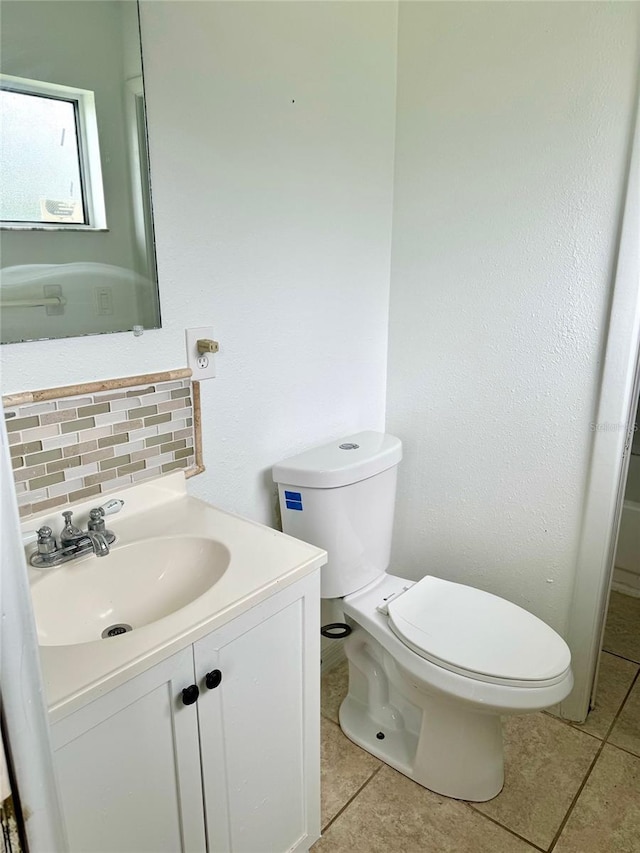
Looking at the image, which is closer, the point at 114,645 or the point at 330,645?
the point at 114,645

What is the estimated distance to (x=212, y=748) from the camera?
3.35 feet

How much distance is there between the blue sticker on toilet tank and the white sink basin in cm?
41

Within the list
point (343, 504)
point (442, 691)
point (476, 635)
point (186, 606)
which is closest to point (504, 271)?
point (343, 504)

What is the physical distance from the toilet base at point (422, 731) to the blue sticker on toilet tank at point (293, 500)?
42 cm

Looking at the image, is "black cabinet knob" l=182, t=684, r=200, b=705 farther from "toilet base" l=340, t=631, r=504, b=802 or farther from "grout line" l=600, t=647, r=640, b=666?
"grout line" l=600, t=647, r=640, b=666

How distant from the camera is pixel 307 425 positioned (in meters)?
1.73

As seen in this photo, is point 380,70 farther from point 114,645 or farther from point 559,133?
point 114,645

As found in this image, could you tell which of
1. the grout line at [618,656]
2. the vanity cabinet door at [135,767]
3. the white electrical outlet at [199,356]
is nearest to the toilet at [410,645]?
the white electrical outlet at [199,356]

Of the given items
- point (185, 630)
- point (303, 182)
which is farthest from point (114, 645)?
point (303, 182)

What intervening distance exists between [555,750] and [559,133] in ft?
5.53

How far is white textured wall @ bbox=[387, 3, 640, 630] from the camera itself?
148cm

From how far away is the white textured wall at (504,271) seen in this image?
1.48 m

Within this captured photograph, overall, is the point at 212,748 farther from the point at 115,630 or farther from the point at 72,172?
the point at 72,172

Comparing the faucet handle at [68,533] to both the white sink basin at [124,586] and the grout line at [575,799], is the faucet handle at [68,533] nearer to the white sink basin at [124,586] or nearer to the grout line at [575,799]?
the white sink basin at [124,586]
